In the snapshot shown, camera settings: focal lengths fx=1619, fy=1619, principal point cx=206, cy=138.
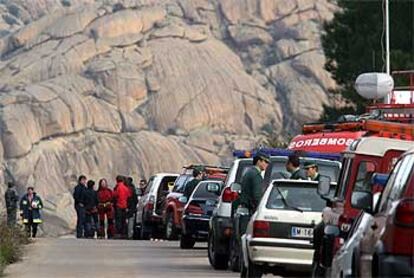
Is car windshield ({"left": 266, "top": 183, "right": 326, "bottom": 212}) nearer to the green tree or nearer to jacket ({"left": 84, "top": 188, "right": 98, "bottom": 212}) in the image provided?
jacket ({"left": 84, "top": 188, "right": 98, "bottom": 212})

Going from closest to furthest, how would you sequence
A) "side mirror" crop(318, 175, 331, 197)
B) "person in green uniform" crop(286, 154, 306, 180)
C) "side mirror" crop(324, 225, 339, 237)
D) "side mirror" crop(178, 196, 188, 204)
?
"side mirror" crop(324, 225, 339, 237) < "side mirror" crop(318, 175, 331, 197) < "person in green uniform" crop(286, 154, 306, 180) < "side mirror" crop(178, 196, 188, 204)

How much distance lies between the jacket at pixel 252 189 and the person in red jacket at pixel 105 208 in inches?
844

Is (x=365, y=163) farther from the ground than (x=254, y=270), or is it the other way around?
(x=365, y=163)

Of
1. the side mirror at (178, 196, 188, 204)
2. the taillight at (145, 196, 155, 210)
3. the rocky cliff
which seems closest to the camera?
the side mirror at (178, 196, 188, 204)

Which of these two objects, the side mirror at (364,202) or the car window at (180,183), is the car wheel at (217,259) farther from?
the side mirror at (364,202)

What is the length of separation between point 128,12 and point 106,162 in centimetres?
1006

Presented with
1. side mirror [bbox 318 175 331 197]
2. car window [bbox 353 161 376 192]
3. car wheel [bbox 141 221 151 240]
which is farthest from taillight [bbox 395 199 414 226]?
car wheel [bbox 141 221 151 240]

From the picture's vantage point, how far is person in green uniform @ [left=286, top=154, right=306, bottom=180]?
72.7ft

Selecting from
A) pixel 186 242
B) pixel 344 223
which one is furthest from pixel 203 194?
pixel 344 223

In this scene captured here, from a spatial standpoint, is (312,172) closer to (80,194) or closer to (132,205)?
(80,194)

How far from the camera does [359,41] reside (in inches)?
2238

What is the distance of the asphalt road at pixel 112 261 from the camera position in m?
25.9

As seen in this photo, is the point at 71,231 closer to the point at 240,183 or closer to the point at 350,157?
the point at 240,183

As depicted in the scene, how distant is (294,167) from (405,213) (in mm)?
9502
